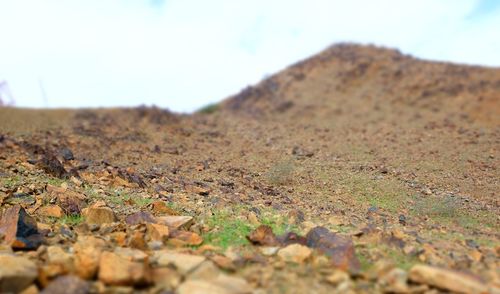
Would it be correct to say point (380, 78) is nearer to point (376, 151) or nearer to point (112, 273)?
point (376, 151)

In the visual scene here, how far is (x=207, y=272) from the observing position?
306 cm

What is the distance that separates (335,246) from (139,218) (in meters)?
1.80

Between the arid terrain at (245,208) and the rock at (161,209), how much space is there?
0.07 feet

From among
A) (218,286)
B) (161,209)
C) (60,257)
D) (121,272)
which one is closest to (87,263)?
(121,272)

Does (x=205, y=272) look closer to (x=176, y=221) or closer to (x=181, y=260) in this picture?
(x=181, y=260)

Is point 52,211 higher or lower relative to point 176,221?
higher

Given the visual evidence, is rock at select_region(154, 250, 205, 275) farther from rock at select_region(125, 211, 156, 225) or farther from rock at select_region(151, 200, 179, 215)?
rock at select_region(151, 200, 179, 215)

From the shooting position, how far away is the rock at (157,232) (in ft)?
12.6

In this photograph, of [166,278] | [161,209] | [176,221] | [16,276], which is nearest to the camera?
[16,276]

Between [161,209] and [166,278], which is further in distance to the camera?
[161,209]

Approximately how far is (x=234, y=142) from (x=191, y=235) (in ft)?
24.6

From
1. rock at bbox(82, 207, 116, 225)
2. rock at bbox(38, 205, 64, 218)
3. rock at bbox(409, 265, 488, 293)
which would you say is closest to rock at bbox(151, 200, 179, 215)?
rock at bbox(82, 207, 116, 225)

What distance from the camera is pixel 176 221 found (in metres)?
4.21

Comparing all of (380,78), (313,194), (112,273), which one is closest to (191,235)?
(112,273)
